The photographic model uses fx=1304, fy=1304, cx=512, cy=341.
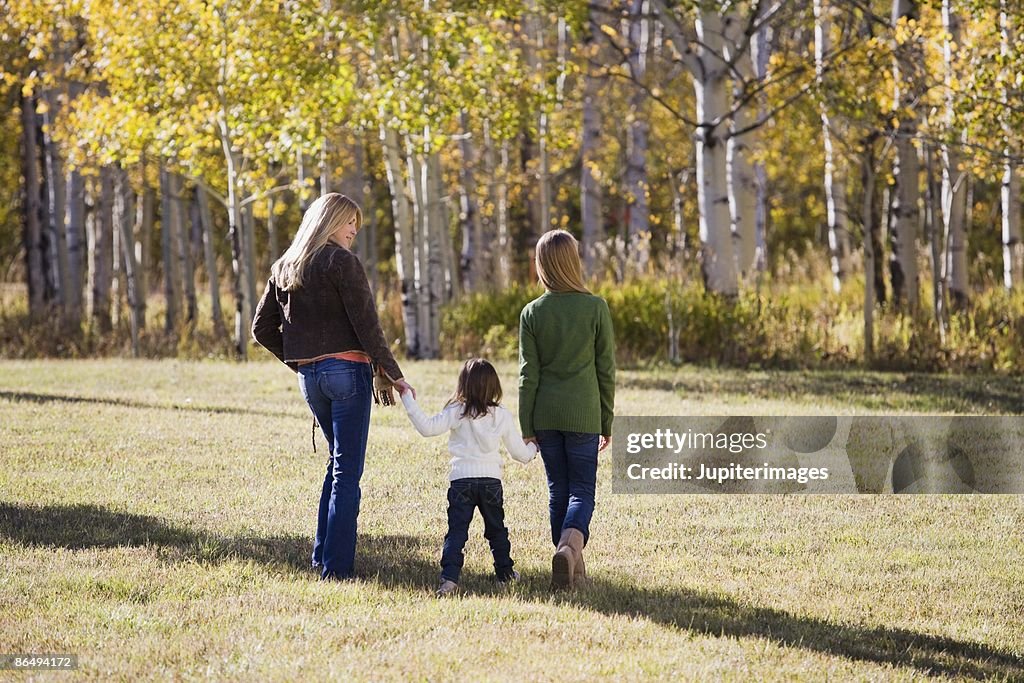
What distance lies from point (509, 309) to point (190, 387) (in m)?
5.50

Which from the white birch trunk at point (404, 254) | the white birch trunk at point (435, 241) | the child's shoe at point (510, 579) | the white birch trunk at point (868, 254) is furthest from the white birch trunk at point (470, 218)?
the child's shoe at point (510, 579)

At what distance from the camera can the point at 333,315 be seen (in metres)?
6.07

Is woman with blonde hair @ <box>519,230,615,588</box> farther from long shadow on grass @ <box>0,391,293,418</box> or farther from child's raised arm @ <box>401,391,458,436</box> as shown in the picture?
long shadow on grass @ <box>0,391,293,418</box>

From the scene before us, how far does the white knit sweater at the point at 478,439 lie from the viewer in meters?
6.01

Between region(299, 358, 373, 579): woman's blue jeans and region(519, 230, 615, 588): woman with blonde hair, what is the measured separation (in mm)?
763

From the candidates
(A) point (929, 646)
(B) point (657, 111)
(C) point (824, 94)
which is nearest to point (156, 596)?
(A) point (929, 646)

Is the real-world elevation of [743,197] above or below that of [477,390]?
above

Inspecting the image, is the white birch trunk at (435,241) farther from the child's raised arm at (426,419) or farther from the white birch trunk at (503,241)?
the child's raised arm at (426,419)

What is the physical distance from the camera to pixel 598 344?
6.15 meters

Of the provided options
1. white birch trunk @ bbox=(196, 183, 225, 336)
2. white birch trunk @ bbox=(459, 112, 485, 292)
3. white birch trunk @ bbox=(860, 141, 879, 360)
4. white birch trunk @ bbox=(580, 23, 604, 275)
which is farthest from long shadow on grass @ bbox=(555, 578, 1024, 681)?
white birch trunk @ bbox=(459, 112, 485, 292)

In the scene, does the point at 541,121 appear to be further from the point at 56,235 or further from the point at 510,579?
the point at 510,579

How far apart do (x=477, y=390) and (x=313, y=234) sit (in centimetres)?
105

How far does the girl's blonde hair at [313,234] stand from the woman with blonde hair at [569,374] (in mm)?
941

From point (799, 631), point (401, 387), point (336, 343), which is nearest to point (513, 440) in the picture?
point (401, 387)
